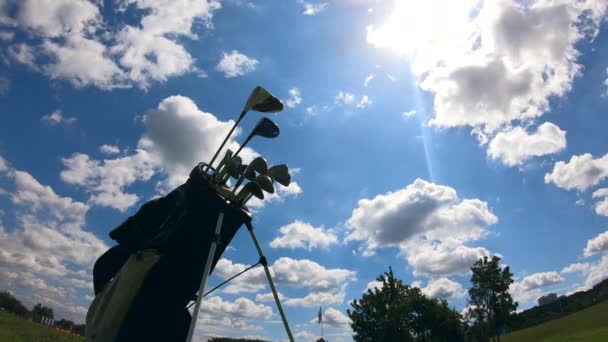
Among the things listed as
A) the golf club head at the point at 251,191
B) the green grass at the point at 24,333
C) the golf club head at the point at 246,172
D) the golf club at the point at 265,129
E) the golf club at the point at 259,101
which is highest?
the golf club at the point at 259,101

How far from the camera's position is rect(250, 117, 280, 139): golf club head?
730 centimetres

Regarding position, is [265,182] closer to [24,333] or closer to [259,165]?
[259,165]

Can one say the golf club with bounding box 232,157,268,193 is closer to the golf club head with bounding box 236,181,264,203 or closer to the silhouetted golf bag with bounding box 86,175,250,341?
the golf club head with bounding box 236,181,264,203

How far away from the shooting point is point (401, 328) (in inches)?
1812

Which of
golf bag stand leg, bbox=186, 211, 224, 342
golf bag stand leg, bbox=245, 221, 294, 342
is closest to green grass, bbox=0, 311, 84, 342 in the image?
golf bag stand leg, bbox=245, 221, 294, 342

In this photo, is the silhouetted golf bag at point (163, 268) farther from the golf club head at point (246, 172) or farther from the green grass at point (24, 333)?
the green grass at point (24, 333)

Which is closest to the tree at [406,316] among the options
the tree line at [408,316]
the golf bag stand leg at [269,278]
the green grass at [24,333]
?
the tree line at [408,316]

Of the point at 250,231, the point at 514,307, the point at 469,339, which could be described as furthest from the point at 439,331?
the point at 250,231

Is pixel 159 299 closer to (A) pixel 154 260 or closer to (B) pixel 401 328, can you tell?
(A) pixel 154 260

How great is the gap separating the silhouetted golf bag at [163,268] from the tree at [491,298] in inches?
2503

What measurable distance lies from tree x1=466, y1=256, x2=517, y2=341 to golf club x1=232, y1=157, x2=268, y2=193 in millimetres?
63422

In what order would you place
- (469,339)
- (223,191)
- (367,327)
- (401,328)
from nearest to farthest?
(223,191)
(401,328)
(367,327)
(469,339)

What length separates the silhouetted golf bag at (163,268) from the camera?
248 inches

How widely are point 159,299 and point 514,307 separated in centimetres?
6583
